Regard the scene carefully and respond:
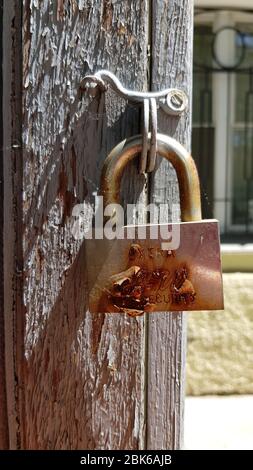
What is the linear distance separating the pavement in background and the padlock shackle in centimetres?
240

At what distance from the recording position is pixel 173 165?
840 mm

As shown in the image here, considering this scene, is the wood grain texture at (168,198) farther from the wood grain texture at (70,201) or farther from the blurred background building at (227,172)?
the blurred background building at (227,172)

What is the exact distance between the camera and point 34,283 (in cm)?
86

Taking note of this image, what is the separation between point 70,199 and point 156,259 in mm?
144

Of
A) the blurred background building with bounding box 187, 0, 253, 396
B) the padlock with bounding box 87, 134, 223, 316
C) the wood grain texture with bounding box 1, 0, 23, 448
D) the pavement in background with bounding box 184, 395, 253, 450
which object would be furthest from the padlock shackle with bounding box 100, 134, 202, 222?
the blurred background building with bounding box 187, 0, 253, 396

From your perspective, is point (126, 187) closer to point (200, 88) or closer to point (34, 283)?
point (34, 283)

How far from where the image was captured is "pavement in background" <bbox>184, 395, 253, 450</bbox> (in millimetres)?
3111

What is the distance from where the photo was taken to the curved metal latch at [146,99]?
82 centimetres

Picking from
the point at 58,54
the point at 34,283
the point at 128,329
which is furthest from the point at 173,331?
Result: the point at 58,54

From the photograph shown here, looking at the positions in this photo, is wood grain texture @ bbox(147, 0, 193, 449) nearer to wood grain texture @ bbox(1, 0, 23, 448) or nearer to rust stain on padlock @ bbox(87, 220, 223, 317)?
rust stain on padlock @ bbox(87, 220, 223, 317)

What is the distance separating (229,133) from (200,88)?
0.36m

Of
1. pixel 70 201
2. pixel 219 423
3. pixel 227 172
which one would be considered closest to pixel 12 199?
pixel 70 201

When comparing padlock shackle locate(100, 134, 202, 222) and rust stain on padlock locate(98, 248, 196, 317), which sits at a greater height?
padlock shackle locate(100, 134, 202, 222)

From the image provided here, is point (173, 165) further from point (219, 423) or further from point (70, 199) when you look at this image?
point (219, 423)
